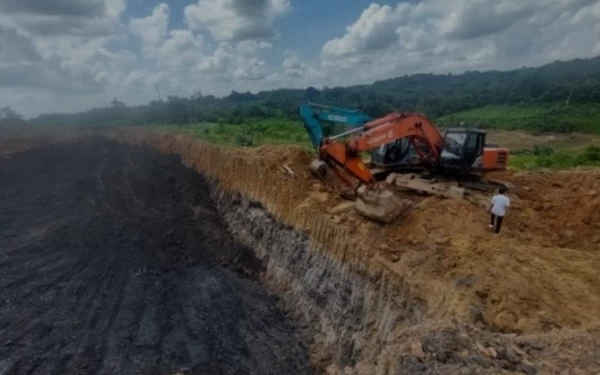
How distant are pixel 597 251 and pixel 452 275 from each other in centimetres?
400

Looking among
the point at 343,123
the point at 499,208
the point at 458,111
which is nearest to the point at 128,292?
the point at 343,123

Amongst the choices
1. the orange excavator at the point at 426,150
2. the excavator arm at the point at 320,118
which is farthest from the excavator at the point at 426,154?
the excavator arm at the point at 320,118

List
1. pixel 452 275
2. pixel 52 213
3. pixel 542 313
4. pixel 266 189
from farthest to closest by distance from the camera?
pixel 52 213 < pixel 266 189 < pixel 452 275 < pixel 542 313

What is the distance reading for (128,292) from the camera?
13.4 meters

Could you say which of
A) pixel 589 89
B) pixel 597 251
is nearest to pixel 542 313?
Answer: pixel 597 251

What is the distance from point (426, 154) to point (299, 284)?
18.2ft

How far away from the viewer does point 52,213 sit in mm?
19469

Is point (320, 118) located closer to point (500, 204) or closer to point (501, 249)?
point (500, 204)

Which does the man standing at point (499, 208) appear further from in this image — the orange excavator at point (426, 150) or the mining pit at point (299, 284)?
the orange excavator at point (426, 150)

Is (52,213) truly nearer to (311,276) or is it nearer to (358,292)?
Result: (311,276)

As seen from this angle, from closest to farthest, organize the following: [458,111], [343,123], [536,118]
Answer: [343,123] < [536,118] < [458,111]

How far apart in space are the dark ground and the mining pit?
2.2 inches

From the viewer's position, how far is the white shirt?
440 inches

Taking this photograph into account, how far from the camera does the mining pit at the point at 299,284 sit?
7.72m
